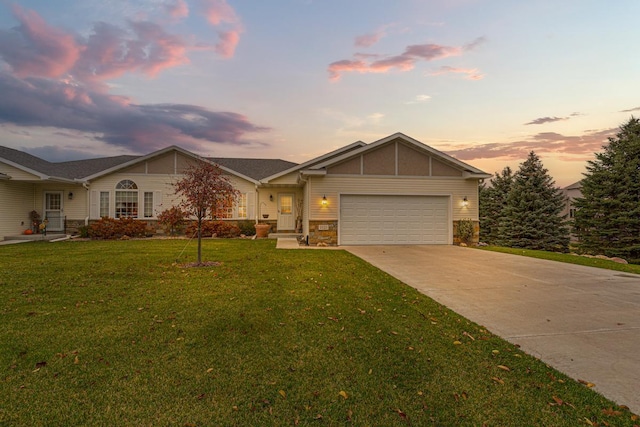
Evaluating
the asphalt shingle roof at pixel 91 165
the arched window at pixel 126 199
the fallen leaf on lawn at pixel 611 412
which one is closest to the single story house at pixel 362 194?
the asphalt shingle roof at pixel 91 165

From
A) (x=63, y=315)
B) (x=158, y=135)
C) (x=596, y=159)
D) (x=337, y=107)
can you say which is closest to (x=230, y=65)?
(x=337, y=107)

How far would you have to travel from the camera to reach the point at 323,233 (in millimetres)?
13781

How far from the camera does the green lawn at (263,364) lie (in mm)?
2414

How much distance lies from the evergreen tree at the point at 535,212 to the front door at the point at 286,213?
15633 millimetres

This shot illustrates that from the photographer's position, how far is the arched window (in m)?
17.6

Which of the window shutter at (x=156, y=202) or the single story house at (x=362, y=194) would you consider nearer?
the single story house at (x=362, y=194)

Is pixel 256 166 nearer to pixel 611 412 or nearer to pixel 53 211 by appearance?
pixel 53 211

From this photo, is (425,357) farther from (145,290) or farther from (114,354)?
(145,290)

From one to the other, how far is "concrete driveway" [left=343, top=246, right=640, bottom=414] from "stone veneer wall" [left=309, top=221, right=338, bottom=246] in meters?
4.16

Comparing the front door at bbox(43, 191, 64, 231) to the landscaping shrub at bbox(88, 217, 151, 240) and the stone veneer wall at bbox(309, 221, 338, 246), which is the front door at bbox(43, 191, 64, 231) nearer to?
the landscaping shrub at bbox(88, 217, 151, 240)

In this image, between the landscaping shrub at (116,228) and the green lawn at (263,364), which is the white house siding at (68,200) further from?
the green lawn at (263,364)

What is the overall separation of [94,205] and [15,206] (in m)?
3.26

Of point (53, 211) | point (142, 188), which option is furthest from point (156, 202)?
point (53, 211)

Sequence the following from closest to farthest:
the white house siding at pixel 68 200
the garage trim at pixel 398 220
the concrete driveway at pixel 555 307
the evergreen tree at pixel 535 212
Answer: the concrete driveway at pixel 555 307
the garage trim at pixel 398 220
the white house siding at pixel 68 200
the evergreen tree at pixel 535 212
